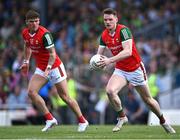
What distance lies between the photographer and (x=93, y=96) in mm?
26250

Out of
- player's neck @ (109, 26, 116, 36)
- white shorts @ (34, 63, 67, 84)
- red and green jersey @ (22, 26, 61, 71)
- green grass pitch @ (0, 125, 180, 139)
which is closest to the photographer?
green grass pitch @ (0, 125, 180, 139)

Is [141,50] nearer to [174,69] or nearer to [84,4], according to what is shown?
[174,69]

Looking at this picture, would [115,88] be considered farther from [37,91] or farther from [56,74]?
[37,91]

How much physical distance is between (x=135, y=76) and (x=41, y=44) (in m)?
2.07

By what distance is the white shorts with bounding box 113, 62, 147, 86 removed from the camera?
16.6 meters

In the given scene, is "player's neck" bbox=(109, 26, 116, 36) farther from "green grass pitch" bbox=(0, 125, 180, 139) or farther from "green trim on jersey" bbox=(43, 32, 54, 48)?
"green grass pitch" bbox=(0, 125, 180, 139)

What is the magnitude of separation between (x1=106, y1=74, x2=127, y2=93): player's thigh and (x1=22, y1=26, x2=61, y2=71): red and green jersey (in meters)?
1.40

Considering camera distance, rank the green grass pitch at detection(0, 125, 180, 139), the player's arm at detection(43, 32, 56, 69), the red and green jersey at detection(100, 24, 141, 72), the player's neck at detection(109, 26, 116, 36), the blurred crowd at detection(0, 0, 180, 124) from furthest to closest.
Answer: the blurred crowd at detection(0, 0, 180, 124), the player's arm at detection(43, 32, 56, 69), the player's neck at detection(109, 26, 116, 36), the red and green jersey at detection(100, 24, 141, 72), the green grass pitch at detection(0, 125, 180, 139)

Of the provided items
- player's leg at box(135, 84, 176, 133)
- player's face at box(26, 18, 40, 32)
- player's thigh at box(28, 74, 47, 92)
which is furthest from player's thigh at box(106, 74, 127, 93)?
player's face at box(26, 18, 40, 32)

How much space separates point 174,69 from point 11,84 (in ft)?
17.0

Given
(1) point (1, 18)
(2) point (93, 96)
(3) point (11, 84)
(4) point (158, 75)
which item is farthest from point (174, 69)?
(1) point (1, 18)

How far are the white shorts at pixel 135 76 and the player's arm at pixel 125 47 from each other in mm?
576

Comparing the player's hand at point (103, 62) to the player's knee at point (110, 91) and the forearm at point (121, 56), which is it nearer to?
the forearm at point (121, 56)

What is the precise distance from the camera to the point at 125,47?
16328 millimetres
